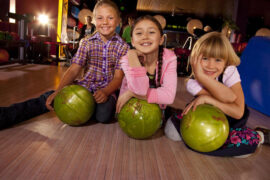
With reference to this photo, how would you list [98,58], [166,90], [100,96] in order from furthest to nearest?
[98,58] < [100,96] < [166,90]

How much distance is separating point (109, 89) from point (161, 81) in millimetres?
463

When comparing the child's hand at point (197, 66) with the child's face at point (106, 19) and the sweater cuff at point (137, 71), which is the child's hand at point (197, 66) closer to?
the sweater cuff at point (137, 71)

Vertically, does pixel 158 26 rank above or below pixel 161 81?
above

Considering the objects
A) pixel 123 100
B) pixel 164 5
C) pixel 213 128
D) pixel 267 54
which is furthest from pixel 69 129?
pixel 164 5

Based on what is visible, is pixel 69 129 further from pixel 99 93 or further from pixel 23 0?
pixel 23 0

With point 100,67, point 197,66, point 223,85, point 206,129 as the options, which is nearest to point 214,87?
point 223,85

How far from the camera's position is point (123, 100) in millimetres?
1481

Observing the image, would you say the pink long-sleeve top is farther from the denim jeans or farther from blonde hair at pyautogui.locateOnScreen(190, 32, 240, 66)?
the denim jeans

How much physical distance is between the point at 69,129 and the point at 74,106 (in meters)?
0.24

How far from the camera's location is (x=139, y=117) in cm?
138

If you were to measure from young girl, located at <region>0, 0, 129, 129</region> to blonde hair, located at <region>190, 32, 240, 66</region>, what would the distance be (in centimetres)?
72

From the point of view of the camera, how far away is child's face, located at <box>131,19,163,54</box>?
144 centimetres

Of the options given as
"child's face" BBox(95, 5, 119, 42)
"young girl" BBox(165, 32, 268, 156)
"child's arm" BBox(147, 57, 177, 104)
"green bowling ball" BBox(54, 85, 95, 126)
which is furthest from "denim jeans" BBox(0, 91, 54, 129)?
"young girl" BBox(165, 32, 268, 156)

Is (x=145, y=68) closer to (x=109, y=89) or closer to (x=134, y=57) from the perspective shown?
(x=134, y=57)
